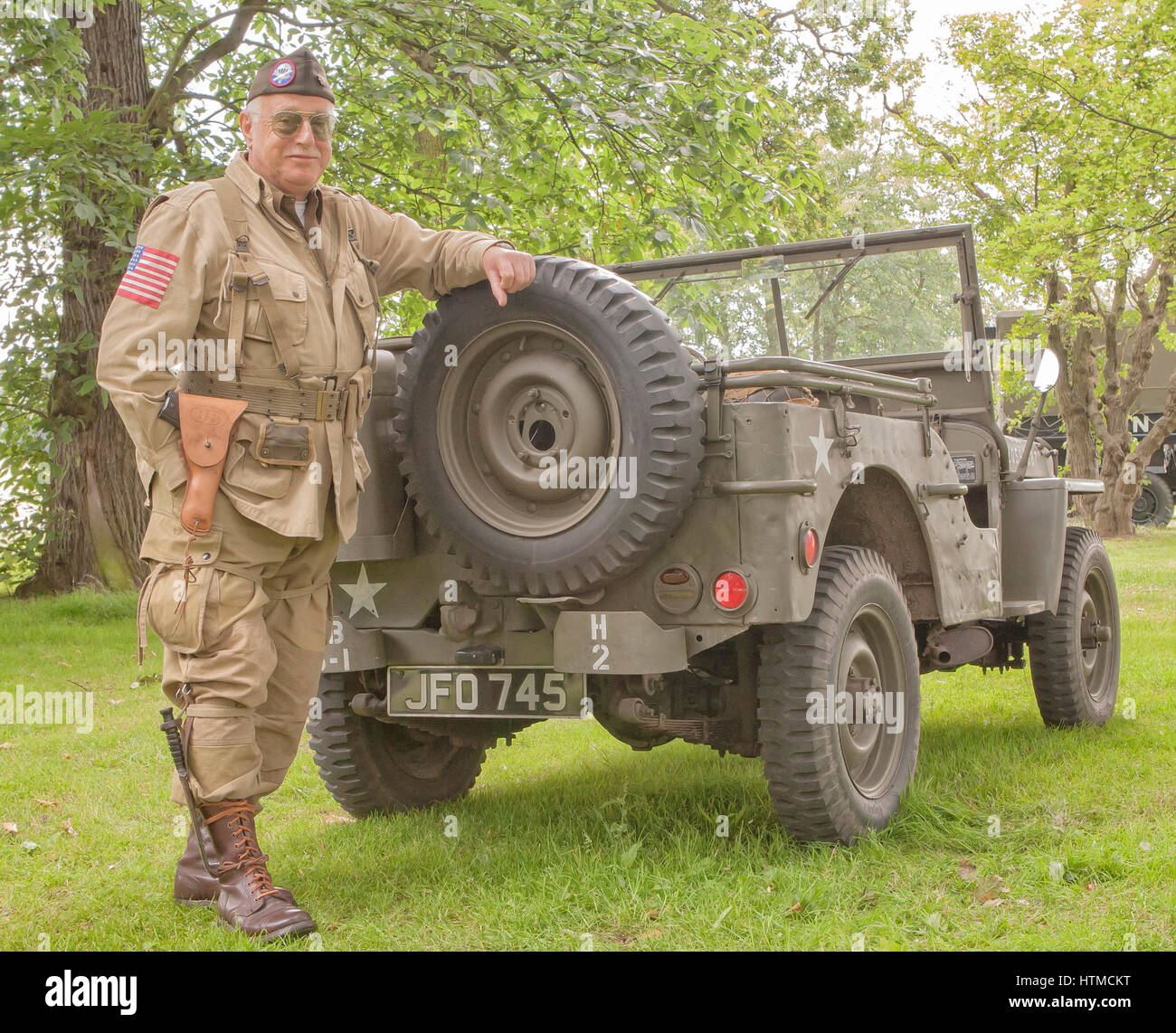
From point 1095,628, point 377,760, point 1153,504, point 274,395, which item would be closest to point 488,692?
point 377,760

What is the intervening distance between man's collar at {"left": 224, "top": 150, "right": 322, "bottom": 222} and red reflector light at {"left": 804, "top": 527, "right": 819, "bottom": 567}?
1.76 m

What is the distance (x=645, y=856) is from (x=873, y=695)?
909mm

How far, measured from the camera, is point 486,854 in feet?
13.2

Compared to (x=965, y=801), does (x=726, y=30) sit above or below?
above

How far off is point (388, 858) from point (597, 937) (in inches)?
39.4

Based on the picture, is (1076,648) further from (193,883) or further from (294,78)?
(294,78)

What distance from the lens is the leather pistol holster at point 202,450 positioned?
335 centimetres

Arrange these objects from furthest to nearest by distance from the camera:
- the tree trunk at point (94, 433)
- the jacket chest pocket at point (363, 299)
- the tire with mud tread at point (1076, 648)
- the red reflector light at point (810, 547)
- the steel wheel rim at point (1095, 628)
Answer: the tree trunk at point (94, 433) < the steel wheel rim at point (1095, 628) < the tire with mud tread at point (1076, 648) < the jacket chest pocket at point (363, 299) < the red reflector light at point (810, 547)

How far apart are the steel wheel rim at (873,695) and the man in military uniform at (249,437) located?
5.15ft

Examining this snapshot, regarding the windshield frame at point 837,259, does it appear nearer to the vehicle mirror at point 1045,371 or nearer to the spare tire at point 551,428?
the vehicle mirror at point 1045,371

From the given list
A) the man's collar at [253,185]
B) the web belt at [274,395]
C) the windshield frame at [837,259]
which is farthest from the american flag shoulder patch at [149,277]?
the windshield frame at [837,259]

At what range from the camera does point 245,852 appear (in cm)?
346

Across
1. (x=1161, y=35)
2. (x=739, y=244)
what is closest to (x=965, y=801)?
(x=739, y=244)

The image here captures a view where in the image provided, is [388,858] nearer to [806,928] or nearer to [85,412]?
[806,928]
